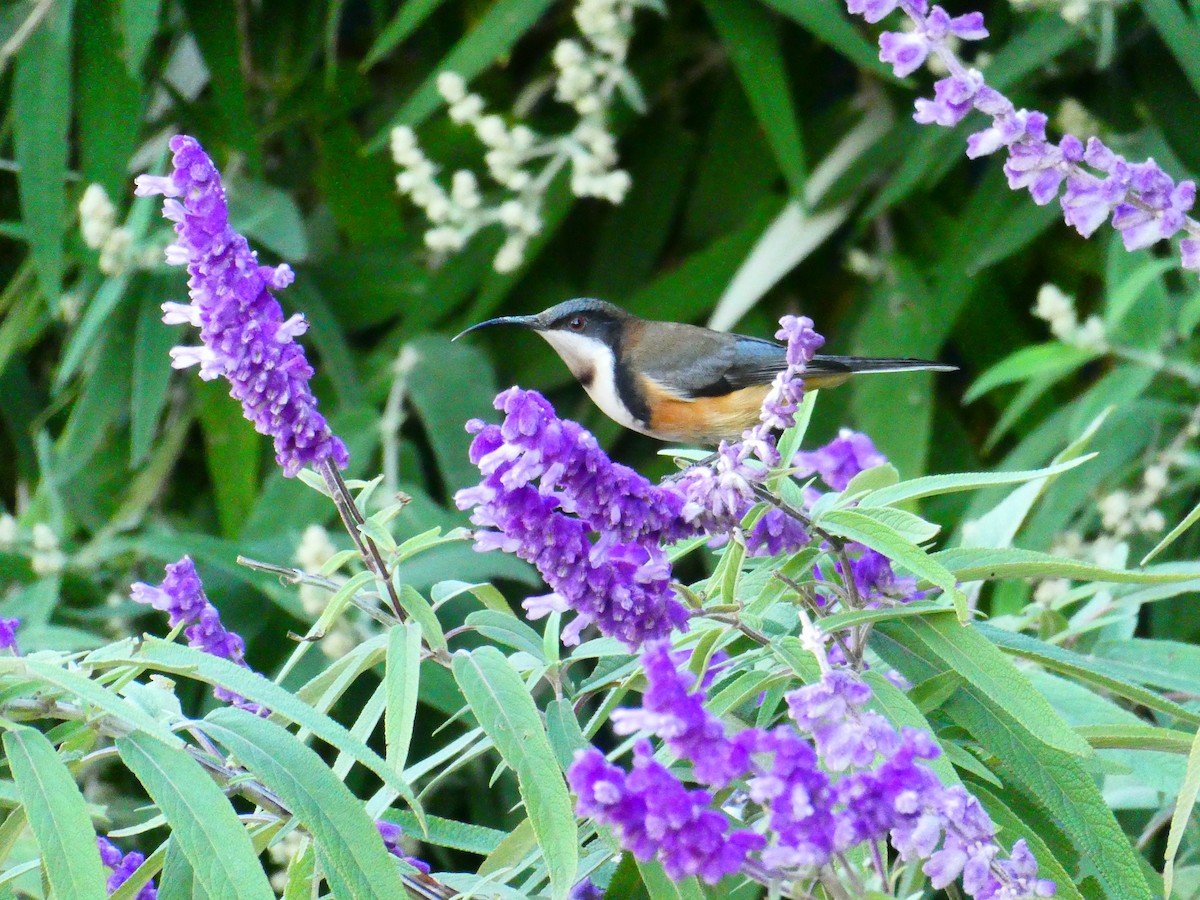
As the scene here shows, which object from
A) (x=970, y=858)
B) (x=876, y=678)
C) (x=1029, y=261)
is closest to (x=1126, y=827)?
(x=876, y=678)

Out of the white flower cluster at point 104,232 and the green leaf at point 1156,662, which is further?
the white flower cluster at point 104,232

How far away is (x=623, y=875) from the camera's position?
42.8 inches

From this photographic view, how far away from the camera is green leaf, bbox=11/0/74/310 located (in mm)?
3332

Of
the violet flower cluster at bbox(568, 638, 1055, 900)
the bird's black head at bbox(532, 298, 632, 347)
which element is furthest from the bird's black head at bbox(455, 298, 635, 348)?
the violet flower cluster at bbox(568, 638, 1055, 900)

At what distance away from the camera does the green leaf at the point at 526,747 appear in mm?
977

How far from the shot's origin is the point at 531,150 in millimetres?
3436

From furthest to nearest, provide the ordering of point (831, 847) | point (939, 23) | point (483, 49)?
point (483, 49) → point (939, 23) → point (831, 847)

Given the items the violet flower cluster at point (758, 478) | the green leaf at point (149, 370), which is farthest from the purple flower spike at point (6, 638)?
the green leaf at point (149, 370)

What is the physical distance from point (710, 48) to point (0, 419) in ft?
7.63

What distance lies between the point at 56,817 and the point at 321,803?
167 mm

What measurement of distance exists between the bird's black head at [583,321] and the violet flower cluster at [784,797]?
68.5 inches

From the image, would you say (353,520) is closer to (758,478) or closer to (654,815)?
(758,478)

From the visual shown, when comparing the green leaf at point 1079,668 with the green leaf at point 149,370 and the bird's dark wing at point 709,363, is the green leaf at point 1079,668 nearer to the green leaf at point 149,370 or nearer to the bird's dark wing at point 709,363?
the bird's dark wing at point 709,363

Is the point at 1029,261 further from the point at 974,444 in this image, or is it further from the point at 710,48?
the point at 710,48
